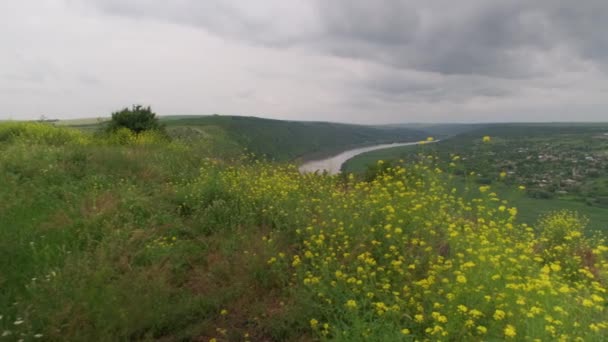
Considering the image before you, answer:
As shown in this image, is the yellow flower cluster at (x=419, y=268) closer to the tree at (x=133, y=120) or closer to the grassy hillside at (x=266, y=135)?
the tree at (x=133, y=120)

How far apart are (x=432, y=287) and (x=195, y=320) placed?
2.44 metres

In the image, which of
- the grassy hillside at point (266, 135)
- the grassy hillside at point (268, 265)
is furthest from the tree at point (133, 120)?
the grassy hillside at point (266, 135)

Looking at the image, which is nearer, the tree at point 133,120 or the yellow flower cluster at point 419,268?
the yellow flower cluster at point 419,268

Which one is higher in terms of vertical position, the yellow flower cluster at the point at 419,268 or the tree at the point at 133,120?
the tree at the point at 133,120

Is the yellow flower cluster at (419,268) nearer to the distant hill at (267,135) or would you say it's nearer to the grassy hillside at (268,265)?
the grassy hillside at (268,265)

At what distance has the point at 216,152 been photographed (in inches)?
421

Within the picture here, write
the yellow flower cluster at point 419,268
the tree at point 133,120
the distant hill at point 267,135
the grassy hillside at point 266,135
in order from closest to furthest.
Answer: the yellow flower cluster at point 419,268
the tree at point 133,120
the grassy hillside at point 266,135
the distant hill at point 267,135

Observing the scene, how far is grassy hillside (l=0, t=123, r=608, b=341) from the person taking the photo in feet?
10.00

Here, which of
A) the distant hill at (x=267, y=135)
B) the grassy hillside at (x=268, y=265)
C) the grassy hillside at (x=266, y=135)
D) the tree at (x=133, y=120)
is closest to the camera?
the grassy hillside at (x=268, y=265)

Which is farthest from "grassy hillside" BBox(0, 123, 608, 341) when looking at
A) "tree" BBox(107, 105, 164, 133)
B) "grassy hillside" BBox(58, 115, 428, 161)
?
→ "grassy hillside" BBox(58, 115, 428, 161)

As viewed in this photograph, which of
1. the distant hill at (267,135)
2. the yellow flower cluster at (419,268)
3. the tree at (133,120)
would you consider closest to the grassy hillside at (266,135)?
the distant hill at (267,135)

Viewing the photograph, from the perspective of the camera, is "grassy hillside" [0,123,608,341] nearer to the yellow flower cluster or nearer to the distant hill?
the yellow flower cluster

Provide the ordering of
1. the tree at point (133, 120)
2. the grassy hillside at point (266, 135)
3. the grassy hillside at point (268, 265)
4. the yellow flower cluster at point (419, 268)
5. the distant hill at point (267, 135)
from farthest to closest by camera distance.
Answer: the distant hill at point (267, 135) < the grassy hillside at point (266, 135) < the tree at point (133, 120) < the grassy hillside at point (268, 265) < the yellow flower cluster at point (419, 268)

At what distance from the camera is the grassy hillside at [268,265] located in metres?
3.05
